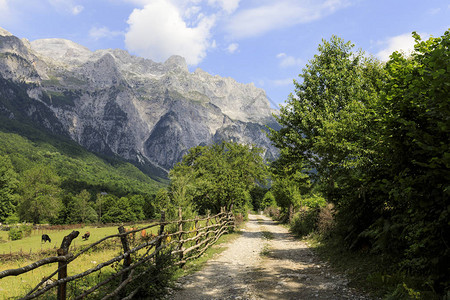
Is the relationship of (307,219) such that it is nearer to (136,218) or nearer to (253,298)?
(253,298)

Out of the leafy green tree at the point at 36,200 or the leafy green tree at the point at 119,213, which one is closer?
the leafy green tree at the point at 36,200

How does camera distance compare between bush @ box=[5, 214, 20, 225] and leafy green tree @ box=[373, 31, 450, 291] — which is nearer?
leafy green tree @ box=[373, 31, 450, 291]

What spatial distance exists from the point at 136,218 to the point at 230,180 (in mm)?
88969

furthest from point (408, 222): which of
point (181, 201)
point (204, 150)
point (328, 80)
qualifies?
point (204, 150)

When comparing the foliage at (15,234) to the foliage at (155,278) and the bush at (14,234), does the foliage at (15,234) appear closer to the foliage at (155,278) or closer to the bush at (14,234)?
the bush at (14,234)

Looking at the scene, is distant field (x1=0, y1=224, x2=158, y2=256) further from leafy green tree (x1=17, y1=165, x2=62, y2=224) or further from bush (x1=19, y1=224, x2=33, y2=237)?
leafy green tree (x1=17, y1=165, x2=62, y2=224)

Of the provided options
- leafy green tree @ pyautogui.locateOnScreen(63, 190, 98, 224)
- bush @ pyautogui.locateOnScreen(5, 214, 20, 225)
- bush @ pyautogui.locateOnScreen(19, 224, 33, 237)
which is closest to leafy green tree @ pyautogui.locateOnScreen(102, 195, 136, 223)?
leafy green tree @ pyautogui.locateOnScreen(63, 190, 98, 224)

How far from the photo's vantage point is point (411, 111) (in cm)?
534

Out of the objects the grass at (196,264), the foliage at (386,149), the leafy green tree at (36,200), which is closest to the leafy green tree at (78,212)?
the leafy green tree at (36,200)

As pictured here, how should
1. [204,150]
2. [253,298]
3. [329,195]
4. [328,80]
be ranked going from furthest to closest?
[204,150]
[328,80]
[329,195]
[253,298]

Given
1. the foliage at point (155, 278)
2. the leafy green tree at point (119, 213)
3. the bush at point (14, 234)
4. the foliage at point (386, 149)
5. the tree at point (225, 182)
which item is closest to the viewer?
the foliage at point (386, 149)

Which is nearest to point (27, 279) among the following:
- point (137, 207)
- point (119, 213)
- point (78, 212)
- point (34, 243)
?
point (34, 243)

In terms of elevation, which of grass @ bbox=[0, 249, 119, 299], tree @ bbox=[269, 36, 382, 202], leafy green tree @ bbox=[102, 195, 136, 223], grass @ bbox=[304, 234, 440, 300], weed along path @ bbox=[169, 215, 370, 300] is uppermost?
tree @ bbox=[269, 36, 382, 202]

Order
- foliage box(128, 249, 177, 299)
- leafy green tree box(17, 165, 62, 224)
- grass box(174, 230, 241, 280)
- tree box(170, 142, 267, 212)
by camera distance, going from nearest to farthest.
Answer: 1. foliage box(128, 249, 177, 299)
2. grass box(174, 230, 241, 280)
3. tree box(170, 142, 267, 212)
4. leafy green tree box(17, 165, 62, 224)
